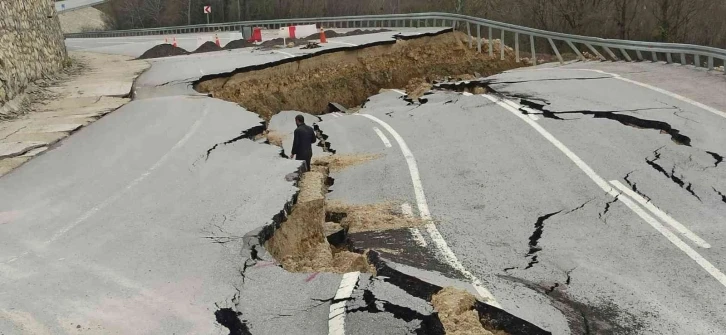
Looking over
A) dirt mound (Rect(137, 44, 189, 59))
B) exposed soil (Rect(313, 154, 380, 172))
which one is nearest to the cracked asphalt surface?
exposed soil (Rect(313, 154, 380, 172))

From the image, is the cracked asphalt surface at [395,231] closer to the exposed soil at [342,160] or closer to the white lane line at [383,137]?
the white lane line at [383,137]

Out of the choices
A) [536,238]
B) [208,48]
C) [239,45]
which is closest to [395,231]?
[536,238]

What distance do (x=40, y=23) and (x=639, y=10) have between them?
32233 mm

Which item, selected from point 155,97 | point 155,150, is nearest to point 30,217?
point 155,150

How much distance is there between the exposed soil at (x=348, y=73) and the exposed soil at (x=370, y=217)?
1008 centimetres

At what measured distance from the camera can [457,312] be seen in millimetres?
5402

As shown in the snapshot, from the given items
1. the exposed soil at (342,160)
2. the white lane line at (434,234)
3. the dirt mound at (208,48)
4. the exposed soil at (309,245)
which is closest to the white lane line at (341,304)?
the exposed soil at (309,245)

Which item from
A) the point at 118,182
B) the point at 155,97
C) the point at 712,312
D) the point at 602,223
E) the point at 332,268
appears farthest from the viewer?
the point at 155,97

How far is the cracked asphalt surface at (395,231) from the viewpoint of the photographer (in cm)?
552

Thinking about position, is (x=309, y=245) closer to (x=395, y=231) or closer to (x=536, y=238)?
(x=395, y=231)

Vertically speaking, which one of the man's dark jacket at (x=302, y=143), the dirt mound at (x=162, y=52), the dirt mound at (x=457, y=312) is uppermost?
the dirt mound at (x=162, y=52)

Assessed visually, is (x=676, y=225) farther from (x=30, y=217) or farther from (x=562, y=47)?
(x=562, y=47)

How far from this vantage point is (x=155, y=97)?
17688 mm

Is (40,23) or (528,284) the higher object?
(40,23)
